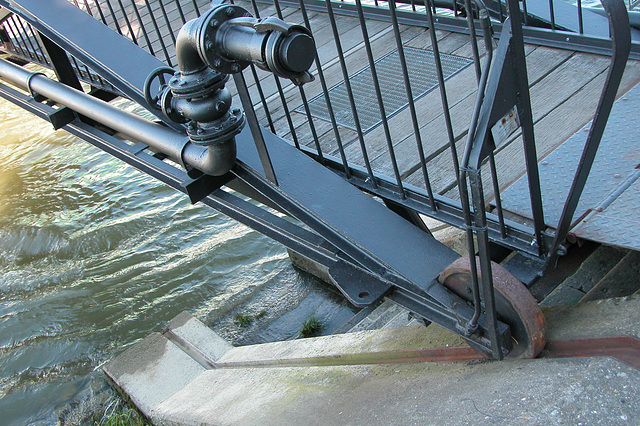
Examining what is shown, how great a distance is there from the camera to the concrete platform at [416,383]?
5.82ft

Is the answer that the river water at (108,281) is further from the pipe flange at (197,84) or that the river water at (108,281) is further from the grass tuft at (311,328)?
the pipe flange at (197,84)

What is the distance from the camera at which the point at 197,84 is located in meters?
2.41

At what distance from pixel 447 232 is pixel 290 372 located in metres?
2.22

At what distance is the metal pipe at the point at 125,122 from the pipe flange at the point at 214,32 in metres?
0.55

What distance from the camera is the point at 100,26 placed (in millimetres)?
3535

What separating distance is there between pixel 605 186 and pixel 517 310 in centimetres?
74

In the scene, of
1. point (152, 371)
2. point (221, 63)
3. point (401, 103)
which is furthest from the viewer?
point (152, 371)

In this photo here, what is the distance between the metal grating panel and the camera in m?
3.50

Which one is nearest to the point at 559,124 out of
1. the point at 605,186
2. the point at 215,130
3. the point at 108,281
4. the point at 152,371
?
the point at 605,186

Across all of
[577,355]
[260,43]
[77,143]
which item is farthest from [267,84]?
[77,143]

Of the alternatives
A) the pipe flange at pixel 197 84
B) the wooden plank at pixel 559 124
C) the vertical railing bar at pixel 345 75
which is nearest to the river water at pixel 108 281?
the vertical railing bar at pixel 345 75

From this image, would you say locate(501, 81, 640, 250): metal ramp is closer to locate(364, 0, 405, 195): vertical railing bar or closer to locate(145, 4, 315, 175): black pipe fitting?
locate(364, 0, 405, 195): vertical railing bar

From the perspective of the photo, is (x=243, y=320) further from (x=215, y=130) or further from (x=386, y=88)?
(x=215, y=130)

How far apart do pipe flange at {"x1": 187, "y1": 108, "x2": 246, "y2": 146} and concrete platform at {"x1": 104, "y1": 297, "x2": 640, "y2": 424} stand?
1.15m
